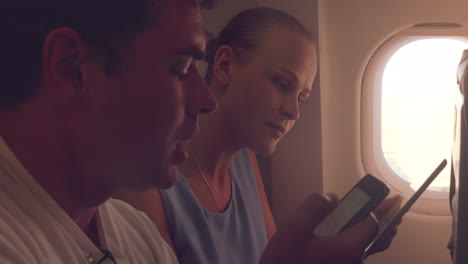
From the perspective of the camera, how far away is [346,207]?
94 centimetres

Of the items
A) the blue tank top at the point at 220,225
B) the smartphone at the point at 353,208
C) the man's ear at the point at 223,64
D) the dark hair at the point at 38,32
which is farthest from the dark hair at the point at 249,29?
the dark hair at the point at 38,32

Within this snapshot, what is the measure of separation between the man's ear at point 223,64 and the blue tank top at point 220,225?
26cm

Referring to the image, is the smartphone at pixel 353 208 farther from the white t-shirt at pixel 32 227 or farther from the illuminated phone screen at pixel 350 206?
the white t-shirt at pixel 32 227

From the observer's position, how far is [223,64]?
49.1 inches

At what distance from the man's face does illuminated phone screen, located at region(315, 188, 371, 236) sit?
1.06ft

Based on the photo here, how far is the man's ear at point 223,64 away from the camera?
4.09ft

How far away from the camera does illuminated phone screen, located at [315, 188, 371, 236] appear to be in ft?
3.02

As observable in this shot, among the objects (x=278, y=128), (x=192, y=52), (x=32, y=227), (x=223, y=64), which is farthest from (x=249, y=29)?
(x=32, y=227)

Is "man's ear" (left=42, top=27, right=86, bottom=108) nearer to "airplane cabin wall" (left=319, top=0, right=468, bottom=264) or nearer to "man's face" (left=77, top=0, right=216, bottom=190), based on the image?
"man's face" (left=77, top=0, right=216, bottom=190)

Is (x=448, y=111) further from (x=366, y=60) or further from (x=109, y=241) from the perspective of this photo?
(x=109, y=241)

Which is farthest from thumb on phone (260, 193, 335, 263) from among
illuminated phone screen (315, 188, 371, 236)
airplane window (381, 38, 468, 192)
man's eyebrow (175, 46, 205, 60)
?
airplane window (381, 38, 468, 192)

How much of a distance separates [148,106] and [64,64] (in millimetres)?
116

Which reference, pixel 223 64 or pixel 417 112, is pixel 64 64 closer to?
pixel 223 64

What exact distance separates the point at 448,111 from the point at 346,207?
38.4 inches
